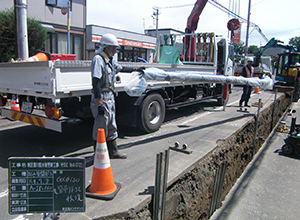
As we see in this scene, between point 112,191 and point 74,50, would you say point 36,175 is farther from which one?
point 74,50

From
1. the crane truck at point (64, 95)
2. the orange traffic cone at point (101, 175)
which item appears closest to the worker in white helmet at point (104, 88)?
the crane truck at point (64, 95)

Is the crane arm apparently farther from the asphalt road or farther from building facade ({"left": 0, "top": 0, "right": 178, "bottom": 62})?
the asphalt road

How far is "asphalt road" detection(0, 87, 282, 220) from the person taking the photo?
299 centimetres

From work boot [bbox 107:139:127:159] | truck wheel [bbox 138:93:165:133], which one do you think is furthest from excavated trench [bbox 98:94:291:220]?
truck wheel [bbox 138:93:165:133]

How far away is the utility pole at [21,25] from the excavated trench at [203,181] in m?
6.77

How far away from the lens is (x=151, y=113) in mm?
6020

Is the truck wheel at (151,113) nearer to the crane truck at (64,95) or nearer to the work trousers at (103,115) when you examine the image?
the crane truck at (64,95)

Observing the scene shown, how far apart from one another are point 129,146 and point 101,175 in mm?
1987

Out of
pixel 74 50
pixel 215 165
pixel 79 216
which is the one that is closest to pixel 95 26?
pixel 74 50

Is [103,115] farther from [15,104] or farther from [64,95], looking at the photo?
[15,104]

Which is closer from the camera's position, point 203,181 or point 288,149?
point 203,181

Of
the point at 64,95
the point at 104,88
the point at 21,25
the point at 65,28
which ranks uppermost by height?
the point at 65,28

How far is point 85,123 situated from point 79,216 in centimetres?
422

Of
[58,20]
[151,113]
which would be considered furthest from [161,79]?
[58,20]
